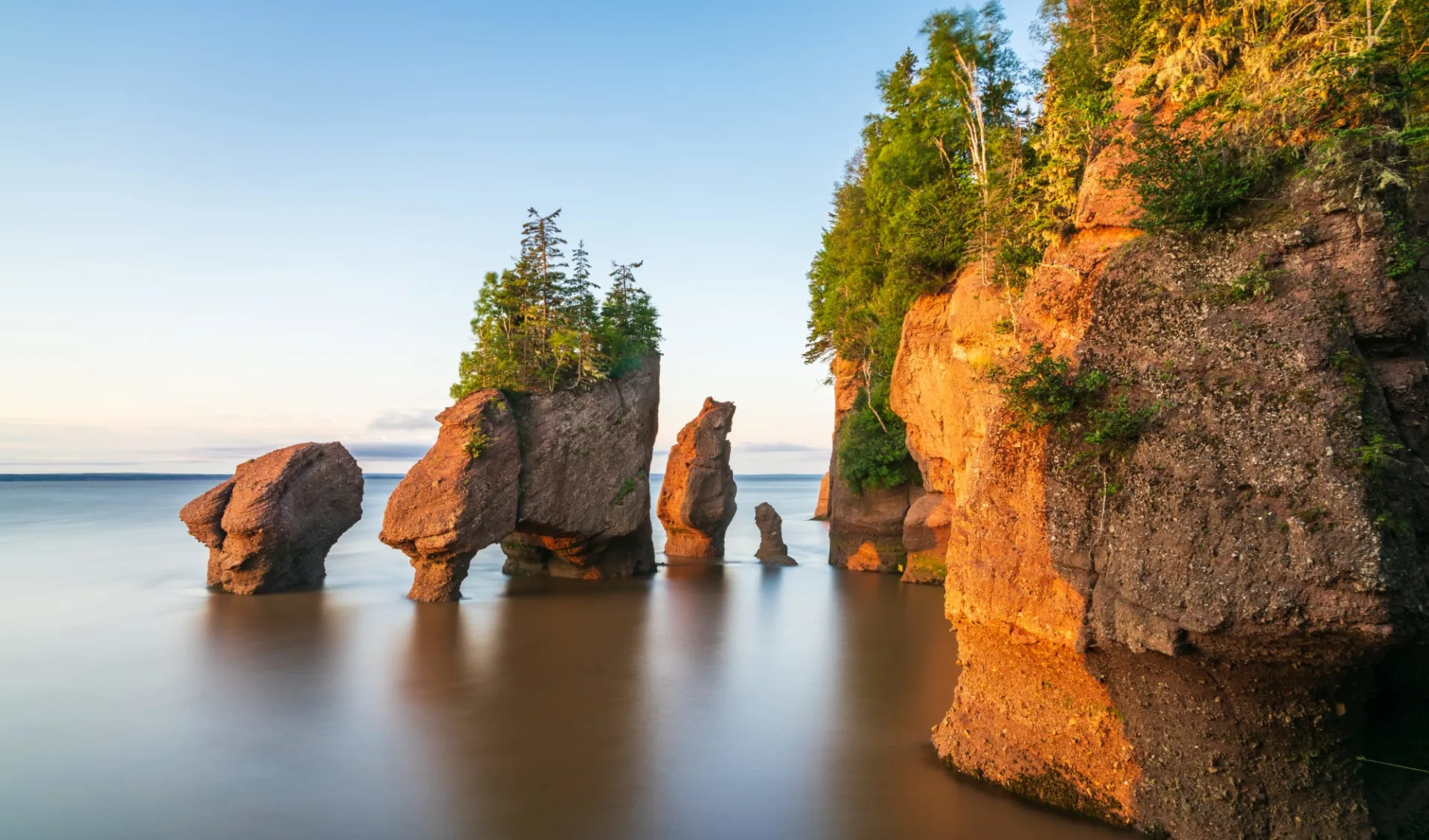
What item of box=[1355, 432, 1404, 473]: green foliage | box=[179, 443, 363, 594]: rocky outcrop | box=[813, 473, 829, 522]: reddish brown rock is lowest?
box=[813, 473, 829, 522]: reddish brown rock

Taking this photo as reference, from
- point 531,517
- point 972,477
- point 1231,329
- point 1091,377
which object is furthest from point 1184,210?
point 531,517

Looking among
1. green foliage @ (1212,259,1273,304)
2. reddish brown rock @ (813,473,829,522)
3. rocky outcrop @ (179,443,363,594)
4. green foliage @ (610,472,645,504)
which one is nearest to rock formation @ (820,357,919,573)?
green foliage @ (610,472,645,504)

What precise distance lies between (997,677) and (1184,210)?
5454 millimetres

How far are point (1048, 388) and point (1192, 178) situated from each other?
256cm

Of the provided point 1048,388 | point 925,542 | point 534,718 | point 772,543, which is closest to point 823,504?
point 772,543

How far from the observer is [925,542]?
85.6 ft

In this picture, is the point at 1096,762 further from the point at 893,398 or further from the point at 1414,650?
the point at 893,398

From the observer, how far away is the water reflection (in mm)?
9078

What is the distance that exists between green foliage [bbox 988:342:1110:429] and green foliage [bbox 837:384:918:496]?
20.5m

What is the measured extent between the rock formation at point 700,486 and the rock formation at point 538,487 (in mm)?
4402

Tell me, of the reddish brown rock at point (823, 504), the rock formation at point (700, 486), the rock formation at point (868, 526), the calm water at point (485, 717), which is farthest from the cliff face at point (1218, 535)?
the reddish brown rock at point (823, 504)

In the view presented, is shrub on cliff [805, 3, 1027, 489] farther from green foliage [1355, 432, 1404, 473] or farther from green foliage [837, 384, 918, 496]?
green foliage [1355, 432, 1404, 473]

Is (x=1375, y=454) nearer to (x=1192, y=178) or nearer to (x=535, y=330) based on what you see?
(x=1192, y=178)

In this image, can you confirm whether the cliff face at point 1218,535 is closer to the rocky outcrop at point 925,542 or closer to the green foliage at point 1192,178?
the green foliage at point 1192,178
